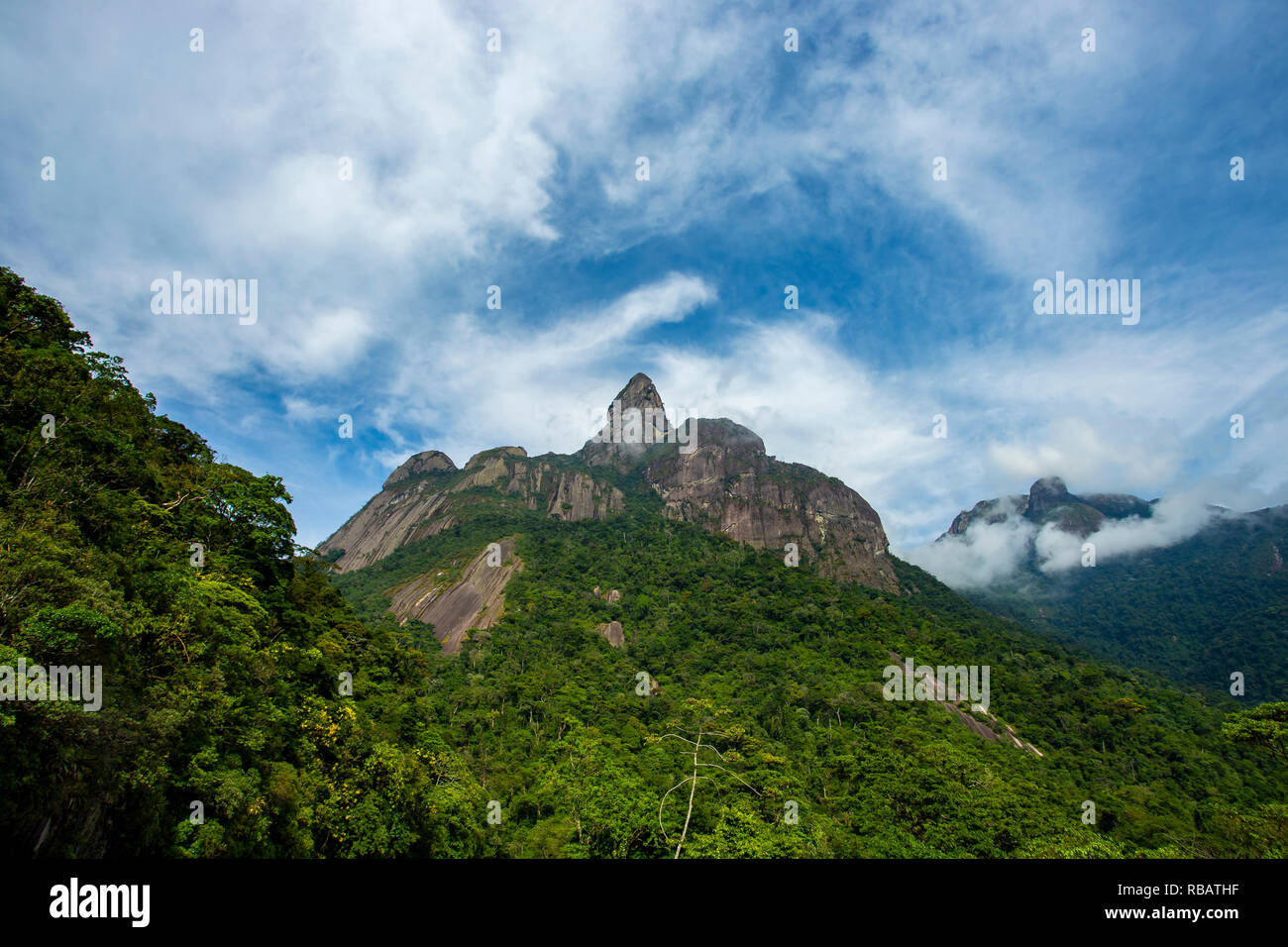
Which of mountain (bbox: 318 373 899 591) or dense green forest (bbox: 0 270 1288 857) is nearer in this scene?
dense green forest (bbox: 0 270 1288 857)

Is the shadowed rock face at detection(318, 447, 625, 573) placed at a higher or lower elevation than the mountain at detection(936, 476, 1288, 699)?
higher

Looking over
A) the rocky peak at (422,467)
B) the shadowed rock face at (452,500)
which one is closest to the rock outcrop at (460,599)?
the shadowed rock face at (452,500)

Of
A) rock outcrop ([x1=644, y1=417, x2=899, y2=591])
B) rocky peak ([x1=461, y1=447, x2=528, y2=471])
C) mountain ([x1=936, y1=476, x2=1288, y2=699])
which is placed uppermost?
rocky peak ([x1=461, y1=447, x2=528, y2=471])

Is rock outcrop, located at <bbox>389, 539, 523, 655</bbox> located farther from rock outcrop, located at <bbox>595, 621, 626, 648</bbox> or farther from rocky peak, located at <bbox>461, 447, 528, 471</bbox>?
rocky peak, located at <bbox>461, 447, 528, 471</bbox>

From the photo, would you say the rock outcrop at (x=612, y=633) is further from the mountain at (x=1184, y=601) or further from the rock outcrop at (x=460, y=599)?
the mountain at (x=1184, y=601)

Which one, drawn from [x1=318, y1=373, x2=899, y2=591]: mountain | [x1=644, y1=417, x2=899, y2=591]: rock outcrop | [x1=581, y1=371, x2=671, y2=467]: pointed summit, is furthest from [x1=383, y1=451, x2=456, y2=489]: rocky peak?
[x1=644, y1=417, x2=899, y2=591]: rock outcrop
